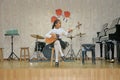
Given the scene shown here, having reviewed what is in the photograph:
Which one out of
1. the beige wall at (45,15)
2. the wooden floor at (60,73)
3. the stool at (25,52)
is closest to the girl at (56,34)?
the wooden floor at (60,73)

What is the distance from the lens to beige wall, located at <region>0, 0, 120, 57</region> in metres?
9.66

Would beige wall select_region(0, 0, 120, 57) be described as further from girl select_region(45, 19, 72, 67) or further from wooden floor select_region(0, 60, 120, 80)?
wooden floor select_region(0, 60, 120, 80)

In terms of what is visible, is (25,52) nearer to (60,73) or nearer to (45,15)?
(45,15)

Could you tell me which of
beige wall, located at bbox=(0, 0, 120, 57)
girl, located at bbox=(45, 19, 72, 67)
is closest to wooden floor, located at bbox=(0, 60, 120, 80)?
girl, located at bbox=(45, 19, 72, 67)

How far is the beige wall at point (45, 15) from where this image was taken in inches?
380

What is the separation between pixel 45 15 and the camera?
966cm

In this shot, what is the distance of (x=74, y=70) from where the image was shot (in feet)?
17.1

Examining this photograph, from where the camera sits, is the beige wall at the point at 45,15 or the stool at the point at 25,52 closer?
the stool at the point at 25,52

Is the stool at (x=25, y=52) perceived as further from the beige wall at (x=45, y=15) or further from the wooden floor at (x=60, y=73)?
the wooden floor at (x=60, y=73)

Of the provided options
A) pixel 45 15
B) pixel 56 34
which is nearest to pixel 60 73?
pixel 56 34

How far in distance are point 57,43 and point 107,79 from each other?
5.87 feet

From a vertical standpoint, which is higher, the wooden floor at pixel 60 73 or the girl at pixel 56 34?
the girl at pixel 56 34

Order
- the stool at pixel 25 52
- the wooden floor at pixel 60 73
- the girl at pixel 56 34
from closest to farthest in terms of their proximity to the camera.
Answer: the wooden floor at pixel 60 73 < the girl at pixel 56 34 < the stool at pixel 25 52

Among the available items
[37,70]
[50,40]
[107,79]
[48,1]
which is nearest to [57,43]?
[50,40]
